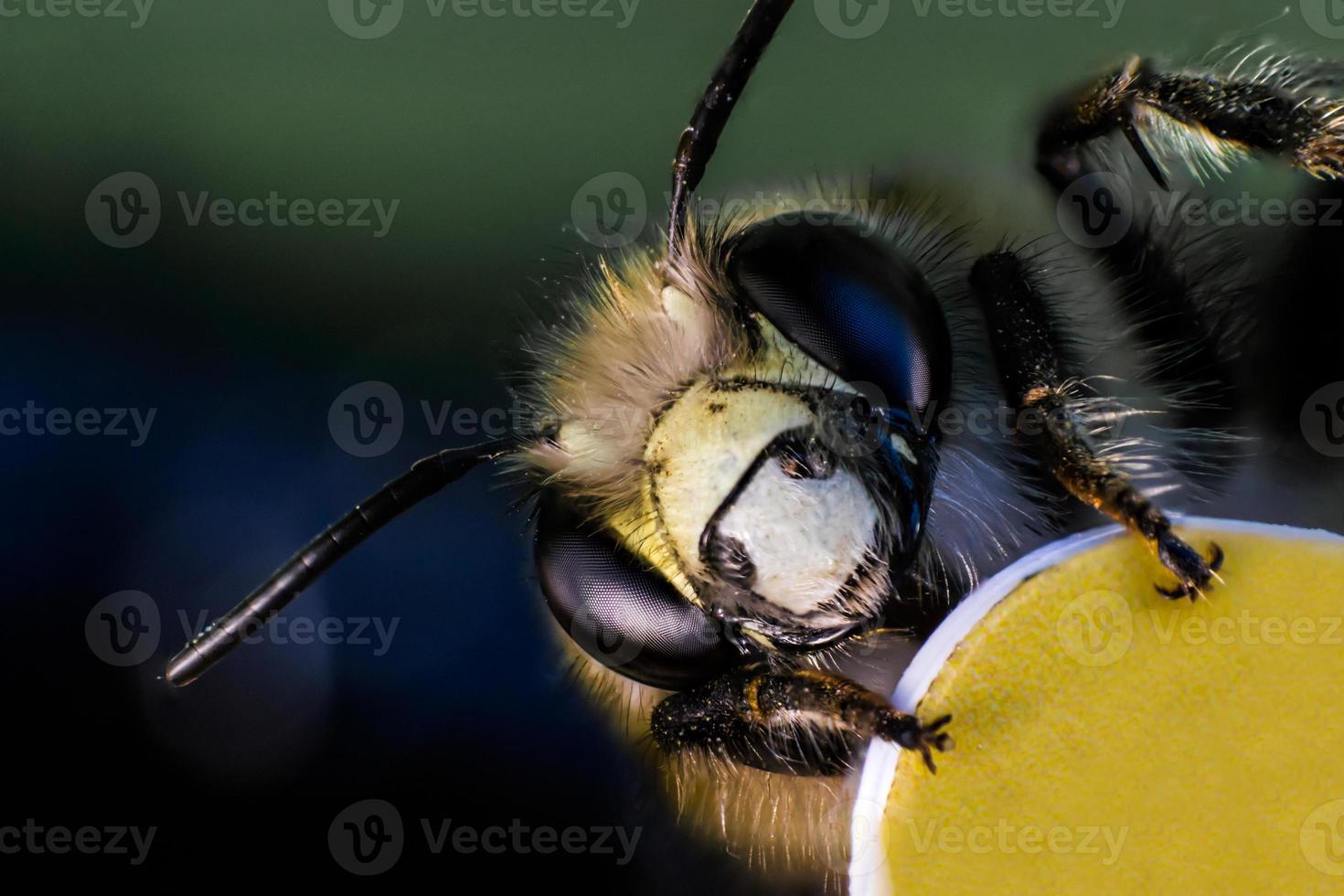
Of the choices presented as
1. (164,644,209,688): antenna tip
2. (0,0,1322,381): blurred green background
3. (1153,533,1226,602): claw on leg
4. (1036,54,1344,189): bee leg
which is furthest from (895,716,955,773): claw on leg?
(0,0,1322,381): blurred green background

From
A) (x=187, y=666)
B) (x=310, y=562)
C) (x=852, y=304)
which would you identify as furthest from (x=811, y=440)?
(x=187, y=666)

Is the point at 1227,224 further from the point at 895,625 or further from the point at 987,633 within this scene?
the point at 987,633

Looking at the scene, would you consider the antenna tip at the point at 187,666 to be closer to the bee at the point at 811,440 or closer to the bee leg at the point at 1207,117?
the bee at the point at 811,440

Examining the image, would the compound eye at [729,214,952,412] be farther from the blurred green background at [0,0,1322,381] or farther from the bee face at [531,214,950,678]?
the blurred green background at [0,0,1322,381]

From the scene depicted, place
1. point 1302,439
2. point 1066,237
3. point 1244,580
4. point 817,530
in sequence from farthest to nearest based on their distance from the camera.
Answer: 1. point 1066,237
2. point 1302,439
3. point 817,530
4. point 1244,580

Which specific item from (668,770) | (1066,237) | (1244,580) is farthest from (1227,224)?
(668,770)

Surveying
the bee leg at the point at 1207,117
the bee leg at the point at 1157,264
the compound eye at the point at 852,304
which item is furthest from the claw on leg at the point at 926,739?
the bee leg at the point at 1207,117

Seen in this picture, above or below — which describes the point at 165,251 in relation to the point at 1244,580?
above
